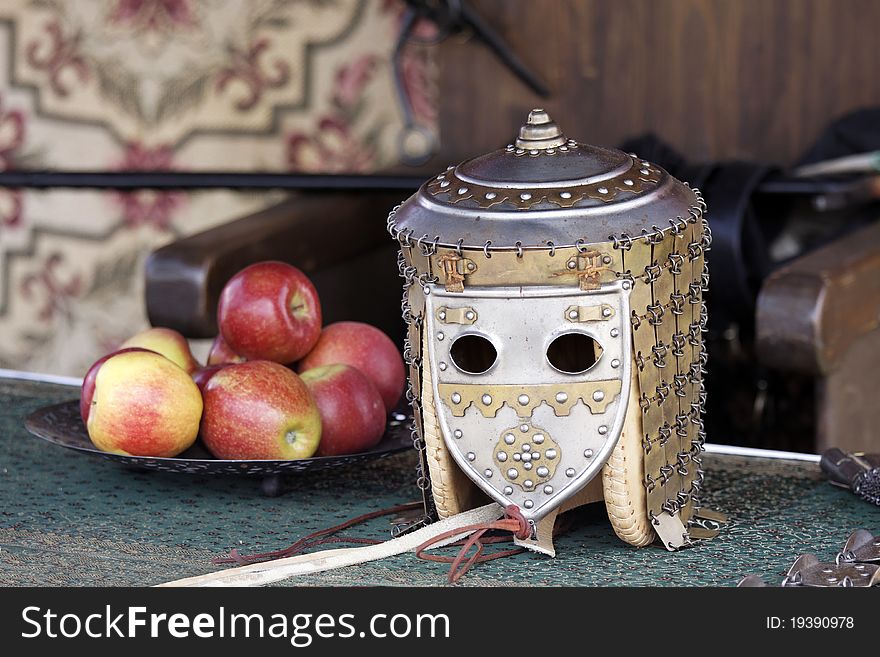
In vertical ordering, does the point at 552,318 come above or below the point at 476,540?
above

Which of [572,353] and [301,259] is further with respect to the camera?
[301,259]

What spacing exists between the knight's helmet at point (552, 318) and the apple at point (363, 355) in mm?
210

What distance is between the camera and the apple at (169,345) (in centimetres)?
119

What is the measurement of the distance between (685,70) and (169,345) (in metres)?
1.19

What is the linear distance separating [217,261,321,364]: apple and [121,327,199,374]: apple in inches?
1.6

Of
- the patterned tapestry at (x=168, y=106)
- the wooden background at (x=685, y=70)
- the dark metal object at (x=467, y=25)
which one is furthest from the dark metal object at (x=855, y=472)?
the patterned tapestry at (x=168, y=106)

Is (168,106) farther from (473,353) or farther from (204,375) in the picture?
(473,353)

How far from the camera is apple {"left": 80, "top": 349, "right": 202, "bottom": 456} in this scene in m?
1.08

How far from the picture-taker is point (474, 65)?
2332 millimetres

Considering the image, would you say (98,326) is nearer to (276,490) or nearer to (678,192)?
(276,490)

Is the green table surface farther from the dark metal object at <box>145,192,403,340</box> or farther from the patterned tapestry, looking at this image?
the patterned tapestry

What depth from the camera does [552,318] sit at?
922 mm

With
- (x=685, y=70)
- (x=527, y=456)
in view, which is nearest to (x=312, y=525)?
(x=527, y=456)

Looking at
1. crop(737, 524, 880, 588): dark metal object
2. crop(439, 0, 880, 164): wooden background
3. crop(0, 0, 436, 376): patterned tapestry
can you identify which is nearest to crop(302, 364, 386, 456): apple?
crop(737, 524, 880, 588): dark metal object
